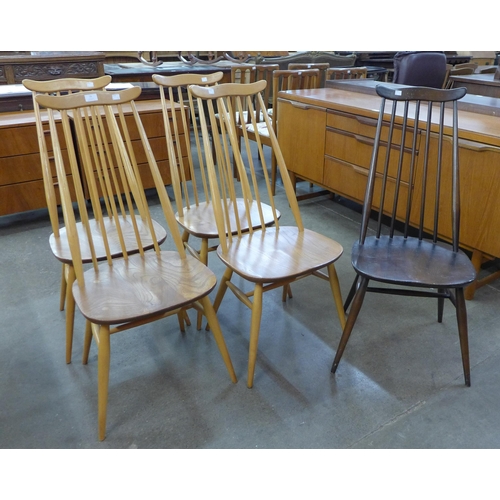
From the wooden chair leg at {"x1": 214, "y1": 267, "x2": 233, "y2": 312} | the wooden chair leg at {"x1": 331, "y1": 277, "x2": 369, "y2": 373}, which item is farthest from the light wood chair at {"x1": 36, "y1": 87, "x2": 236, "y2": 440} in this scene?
the wooden chair leg at {"x1": 331, "y1": 277, "x2": 369, "y2": 373}

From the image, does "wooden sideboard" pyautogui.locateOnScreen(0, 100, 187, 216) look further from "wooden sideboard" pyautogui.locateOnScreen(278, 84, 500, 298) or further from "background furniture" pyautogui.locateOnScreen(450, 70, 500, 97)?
"background furniture" pyautogui.locateOnScreen(450, 70, 500, 97)

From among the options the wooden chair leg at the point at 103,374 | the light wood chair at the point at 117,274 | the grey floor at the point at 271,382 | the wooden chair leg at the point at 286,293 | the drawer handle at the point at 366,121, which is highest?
the drawer handle at the point at 366,121

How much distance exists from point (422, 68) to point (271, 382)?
8.06 feet

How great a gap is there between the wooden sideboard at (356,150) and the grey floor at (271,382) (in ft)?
1.28

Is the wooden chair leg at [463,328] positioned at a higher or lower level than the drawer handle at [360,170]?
lower

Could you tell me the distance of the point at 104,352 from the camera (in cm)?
132

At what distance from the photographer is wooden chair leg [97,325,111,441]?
51.3 inches

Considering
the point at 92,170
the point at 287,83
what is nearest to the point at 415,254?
the point at 92,170

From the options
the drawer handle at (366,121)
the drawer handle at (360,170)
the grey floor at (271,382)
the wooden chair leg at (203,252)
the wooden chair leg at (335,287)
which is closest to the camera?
the grey floor at (271,382)

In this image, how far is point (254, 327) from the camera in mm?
1530

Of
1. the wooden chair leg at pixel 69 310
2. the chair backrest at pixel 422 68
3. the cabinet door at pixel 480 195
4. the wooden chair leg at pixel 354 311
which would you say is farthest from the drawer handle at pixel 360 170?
the wooden chair leg at pixel 69 310

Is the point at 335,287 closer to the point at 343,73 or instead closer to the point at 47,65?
the point at 343,73

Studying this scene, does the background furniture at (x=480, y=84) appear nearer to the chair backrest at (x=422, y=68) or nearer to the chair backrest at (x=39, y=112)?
the chair backrest at (x=422, y=68)

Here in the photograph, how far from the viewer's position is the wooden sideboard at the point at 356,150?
1883 mm
